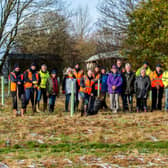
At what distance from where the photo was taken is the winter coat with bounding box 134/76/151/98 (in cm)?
1321

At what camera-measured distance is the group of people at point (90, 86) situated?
1234 centimetres

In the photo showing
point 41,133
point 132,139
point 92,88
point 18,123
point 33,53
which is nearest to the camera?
point 132,139

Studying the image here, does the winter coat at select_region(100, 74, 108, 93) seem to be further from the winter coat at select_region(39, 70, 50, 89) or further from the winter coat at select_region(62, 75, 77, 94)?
the winter coat at select_region(39, 70, 50, 89)

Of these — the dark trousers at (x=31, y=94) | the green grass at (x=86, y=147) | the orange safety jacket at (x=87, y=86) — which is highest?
the orange safety jacket at (x=87, y=86)

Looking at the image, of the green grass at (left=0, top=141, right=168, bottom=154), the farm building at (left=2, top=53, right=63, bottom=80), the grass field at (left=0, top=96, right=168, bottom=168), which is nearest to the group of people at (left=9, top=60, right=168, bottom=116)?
the grass field at (left=0, top=96, right=168, bottom=168)

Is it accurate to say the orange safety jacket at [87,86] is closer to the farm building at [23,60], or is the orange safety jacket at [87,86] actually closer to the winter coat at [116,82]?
the winter coat at [116,82]

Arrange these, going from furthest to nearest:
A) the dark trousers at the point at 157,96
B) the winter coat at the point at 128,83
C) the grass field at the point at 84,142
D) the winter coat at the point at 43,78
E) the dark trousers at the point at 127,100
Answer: the dark trousers at the point at 157,96 → the dark trousers at the point at 127,100 → the winter coat at the point at 128,83 → the winter coat at the point at 43,78 → the grass field at the point at 84,142

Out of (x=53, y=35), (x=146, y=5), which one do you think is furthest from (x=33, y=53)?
(x=146, y=5)

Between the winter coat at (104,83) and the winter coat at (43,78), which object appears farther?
the winter coat at (104,83)

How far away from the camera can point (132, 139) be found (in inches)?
323

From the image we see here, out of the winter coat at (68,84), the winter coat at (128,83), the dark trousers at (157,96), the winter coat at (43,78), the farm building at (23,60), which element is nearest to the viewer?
the winter coat at (43,78)

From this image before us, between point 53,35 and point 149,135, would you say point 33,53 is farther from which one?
point 149,135

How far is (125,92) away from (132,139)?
5.30m

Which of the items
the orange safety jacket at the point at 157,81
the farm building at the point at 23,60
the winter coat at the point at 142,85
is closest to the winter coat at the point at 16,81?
the winter coat at the point at 142,85
